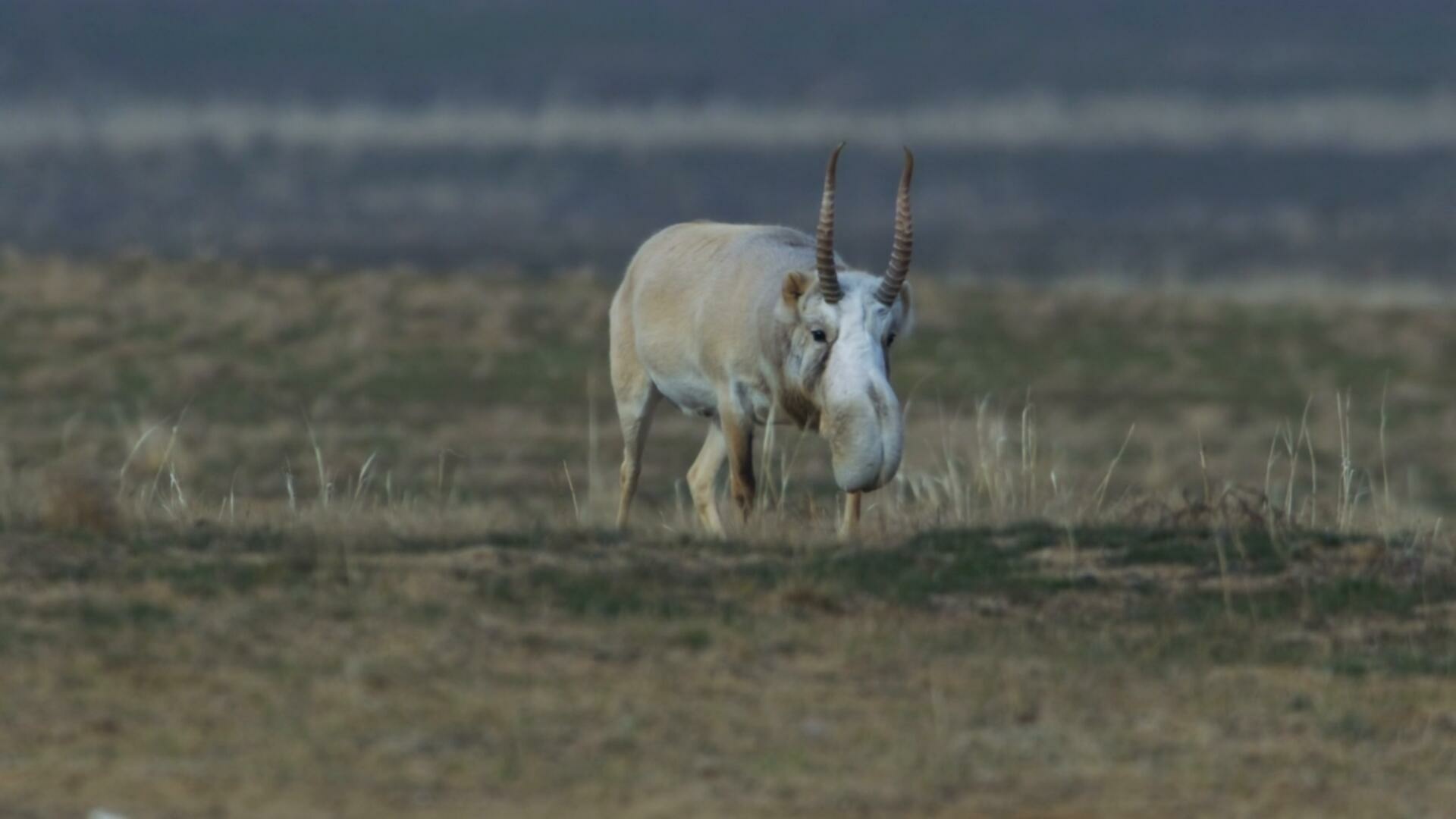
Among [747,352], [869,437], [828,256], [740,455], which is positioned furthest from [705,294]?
[869,437]

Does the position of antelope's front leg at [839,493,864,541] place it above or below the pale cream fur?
below

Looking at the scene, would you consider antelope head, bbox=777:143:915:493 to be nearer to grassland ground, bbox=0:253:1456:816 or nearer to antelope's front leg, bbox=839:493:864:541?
antelope's front leg, bbox=839:493:864:541

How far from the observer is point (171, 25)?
115375mm

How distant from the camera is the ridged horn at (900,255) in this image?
39.7 feet

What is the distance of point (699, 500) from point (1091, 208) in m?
77.0

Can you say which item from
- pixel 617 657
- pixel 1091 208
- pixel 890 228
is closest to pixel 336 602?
pixel 617 657

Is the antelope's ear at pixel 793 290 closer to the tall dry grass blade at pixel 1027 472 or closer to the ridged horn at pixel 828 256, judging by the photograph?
the ridged horn at pixel 828 256

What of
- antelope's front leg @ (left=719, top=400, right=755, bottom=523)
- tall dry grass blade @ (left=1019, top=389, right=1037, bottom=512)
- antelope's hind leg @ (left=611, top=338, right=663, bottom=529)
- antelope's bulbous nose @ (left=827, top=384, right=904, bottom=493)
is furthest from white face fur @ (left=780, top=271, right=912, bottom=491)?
antelope's hind leg @ (left=611, top=338, right=663, bottom=529)

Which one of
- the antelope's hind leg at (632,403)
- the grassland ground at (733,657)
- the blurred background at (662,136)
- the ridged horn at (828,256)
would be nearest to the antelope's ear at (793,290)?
the ridged horn at (828,256)

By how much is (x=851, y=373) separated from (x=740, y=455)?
3.12 ft

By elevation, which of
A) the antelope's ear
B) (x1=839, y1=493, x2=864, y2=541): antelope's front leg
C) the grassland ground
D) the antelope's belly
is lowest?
the grassland ground

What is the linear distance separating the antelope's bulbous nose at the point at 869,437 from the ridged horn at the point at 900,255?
442 millimetres

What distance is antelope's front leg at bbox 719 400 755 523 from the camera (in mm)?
12742

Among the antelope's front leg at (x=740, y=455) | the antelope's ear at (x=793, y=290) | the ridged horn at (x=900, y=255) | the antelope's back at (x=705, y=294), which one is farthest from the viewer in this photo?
the antelope's back at (x=705, y=294)
